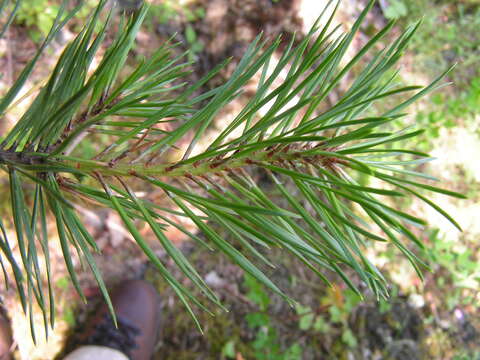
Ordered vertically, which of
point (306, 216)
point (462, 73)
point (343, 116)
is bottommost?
point (306, 216)

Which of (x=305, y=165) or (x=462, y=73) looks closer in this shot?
(x=305, y=165)

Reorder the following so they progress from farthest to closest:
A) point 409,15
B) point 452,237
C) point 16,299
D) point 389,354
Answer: point 409,15
point 452,237
point 389,354
point 16,299

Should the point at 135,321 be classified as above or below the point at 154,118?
below

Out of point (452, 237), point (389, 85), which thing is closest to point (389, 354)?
point (452, 237)

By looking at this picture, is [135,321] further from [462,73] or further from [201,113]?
[462,73]

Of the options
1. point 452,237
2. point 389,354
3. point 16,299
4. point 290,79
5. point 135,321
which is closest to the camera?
point 290,79

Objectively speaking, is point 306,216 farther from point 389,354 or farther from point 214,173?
point 389,354
